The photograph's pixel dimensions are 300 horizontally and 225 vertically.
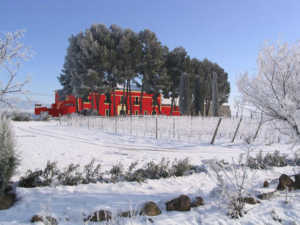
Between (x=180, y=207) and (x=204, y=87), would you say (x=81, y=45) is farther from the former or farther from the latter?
(x=180, y=207)

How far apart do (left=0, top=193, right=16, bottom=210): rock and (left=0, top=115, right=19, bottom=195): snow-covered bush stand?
4.4 inches

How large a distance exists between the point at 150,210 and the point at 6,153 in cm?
245

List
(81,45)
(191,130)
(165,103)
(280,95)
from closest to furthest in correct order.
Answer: (280,95)
(191,130)
(81,45)
(165,103)

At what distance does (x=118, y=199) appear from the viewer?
12.1ft

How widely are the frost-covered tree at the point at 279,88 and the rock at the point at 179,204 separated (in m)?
2.54

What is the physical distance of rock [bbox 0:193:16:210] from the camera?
326 cm

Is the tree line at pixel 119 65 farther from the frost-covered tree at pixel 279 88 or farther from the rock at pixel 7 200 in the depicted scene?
the rock at pixel 7 200

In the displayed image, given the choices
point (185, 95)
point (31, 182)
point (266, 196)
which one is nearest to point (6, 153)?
point (31, 182)

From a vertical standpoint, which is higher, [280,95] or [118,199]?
[280,95]

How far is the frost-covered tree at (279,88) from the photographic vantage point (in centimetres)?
415

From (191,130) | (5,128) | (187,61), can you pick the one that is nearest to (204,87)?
(187,61)

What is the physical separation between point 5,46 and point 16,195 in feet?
9.87

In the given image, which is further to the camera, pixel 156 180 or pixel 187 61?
pixel 187 61

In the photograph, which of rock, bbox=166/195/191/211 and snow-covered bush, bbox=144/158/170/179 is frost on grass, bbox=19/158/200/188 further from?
rock, bbox=166/195/191/211
